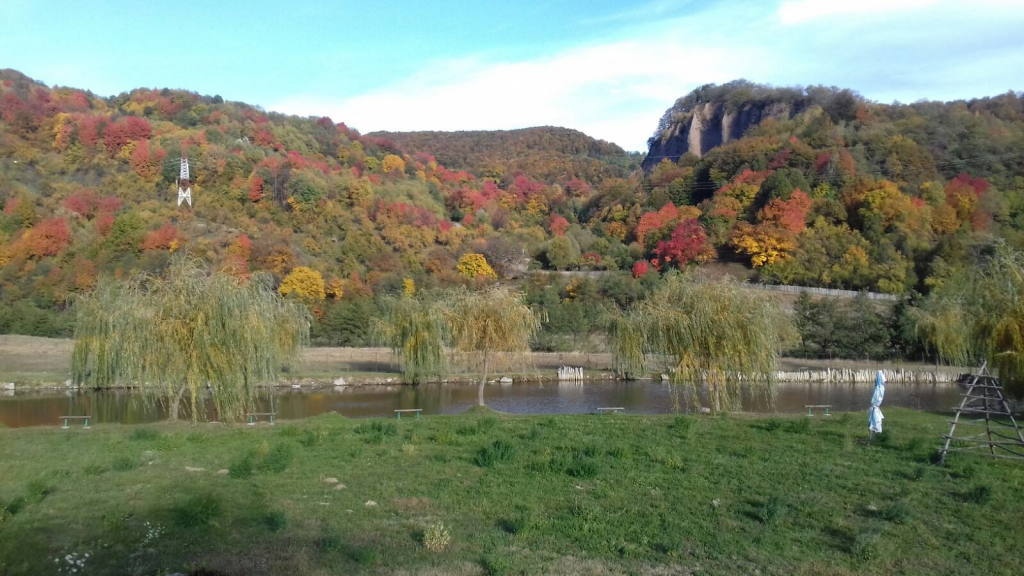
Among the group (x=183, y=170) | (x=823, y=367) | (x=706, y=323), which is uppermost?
(x=183, y=170)

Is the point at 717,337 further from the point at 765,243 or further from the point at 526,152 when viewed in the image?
the point at 526,152

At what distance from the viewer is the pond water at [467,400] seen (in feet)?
96.0

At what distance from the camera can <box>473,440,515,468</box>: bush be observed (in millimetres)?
11797

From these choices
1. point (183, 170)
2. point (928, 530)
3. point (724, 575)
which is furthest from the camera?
point (183, 170)

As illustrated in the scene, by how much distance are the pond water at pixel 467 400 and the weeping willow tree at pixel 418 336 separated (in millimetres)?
1399

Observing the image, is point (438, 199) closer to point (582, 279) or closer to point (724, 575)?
point (582, 279)

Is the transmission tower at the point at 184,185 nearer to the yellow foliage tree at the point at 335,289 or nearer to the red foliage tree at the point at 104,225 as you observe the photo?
the red foliage tree at the point at 104,225

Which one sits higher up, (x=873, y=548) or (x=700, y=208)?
(x=700, y=208)

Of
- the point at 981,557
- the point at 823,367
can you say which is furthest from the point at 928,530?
the point at 823,367

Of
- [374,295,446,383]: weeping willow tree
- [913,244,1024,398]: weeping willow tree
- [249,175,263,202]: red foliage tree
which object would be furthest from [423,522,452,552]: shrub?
[249,175,263,202]: red foliage tree

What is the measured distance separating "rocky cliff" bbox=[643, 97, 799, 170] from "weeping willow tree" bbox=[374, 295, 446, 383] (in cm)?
11161

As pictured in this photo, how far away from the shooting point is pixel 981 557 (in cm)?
764

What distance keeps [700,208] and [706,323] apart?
74.9 meters

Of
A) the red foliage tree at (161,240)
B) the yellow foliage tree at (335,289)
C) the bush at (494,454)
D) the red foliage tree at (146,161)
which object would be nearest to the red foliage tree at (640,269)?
the yellow foliage tree at (335,289)
